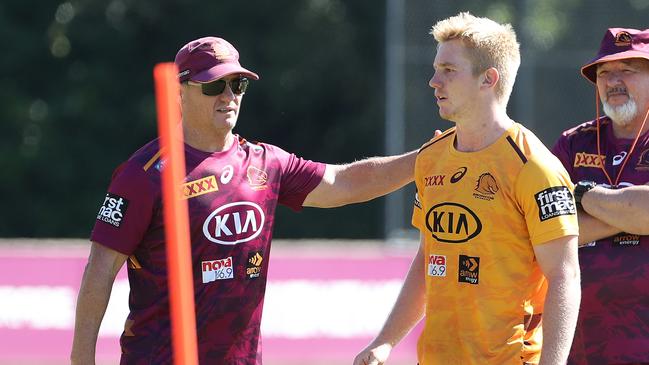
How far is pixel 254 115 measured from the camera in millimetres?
23953

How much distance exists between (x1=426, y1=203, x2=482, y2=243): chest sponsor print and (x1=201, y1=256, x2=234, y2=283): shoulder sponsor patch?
0.91 meters

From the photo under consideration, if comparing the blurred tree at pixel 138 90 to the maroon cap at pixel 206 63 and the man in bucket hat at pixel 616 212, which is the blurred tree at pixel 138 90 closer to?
the man in bucket hat at pixel 616 212

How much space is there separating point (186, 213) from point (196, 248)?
16 centimetres

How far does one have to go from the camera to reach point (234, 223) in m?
5.09

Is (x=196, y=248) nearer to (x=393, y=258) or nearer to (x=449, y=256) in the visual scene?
(x=449, y=256)

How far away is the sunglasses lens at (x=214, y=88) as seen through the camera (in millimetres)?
5055

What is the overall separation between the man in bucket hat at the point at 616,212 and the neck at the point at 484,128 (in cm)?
59

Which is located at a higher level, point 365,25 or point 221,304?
point 365,25

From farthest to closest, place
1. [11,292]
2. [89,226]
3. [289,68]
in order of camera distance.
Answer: [289,68] < [89,226] < [11,292]

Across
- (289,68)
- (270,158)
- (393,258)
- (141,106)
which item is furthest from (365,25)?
(270,158)

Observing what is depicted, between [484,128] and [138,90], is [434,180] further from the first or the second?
[138,90]

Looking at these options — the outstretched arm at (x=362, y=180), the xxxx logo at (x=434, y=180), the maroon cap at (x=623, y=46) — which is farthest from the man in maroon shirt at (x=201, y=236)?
the maroon cap at (x=623, y=46)

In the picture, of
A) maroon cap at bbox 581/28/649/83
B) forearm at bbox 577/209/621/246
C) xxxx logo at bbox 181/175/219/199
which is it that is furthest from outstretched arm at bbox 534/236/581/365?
xxxx logo at bbox 181/175/219/199

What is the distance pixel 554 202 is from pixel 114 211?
1.81 meters
